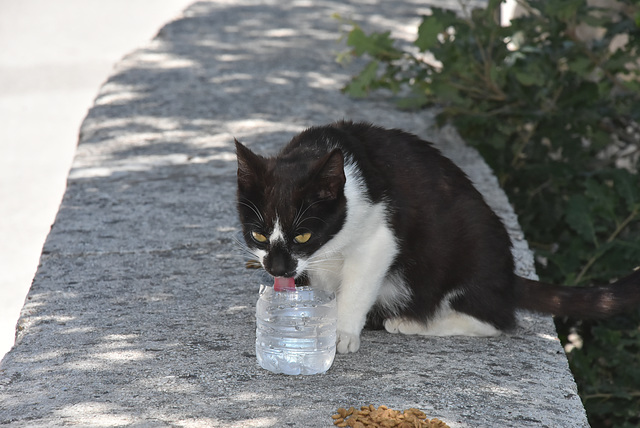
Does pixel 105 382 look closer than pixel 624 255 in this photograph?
Yes

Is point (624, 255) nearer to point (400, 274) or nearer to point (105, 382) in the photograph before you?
point (400, 274)

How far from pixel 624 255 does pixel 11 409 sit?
287cm

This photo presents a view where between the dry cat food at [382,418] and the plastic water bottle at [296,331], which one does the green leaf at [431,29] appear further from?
the dry cat food at [382,418]

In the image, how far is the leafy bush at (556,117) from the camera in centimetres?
416

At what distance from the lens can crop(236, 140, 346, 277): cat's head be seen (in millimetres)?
2799

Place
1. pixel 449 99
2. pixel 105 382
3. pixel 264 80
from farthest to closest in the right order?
pixel 264 80
pixel 449 99
pixel 105 382

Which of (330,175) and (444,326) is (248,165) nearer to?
(330,175)

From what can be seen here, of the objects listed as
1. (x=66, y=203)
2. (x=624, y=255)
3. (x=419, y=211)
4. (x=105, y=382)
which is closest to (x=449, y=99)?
(x=624, y=255)

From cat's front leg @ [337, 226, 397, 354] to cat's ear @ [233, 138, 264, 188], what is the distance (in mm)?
458

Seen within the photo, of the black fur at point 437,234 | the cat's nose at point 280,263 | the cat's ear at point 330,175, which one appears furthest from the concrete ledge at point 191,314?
the cat's ear at point 330,175

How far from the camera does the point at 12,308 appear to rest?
195 inches

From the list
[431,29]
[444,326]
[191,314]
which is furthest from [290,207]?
[431,29]

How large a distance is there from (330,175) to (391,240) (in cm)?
40

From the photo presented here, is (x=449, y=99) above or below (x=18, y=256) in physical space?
above
